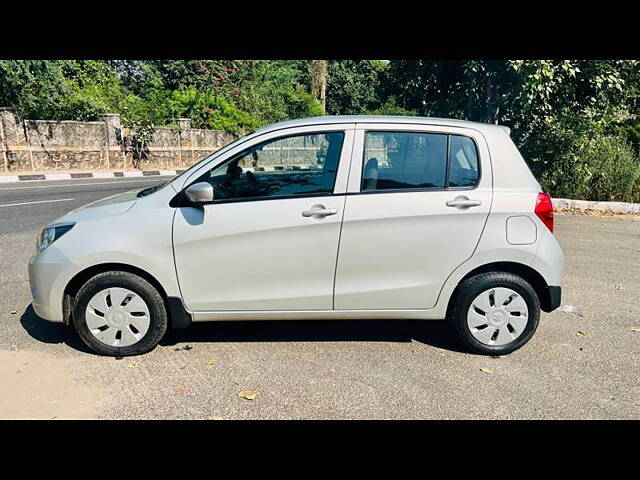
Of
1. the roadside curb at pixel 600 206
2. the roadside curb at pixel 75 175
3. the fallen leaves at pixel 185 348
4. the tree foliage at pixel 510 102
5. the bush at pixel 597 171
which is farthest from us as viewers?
the roadside curb at pixel 75 175

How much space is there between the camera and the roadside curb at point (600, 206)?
10078 millimetres

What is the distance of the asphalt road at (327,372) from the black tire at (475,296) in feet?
0.34

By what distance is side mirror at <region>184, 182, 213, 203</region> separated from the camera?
11.1 ft

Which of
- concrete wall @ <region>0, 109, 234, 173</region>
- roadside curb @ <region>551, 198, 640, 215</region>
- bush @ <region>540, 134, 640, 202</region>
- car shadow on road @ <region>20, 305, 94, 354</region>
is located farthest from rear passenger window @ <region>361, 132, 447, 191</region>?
concrete wall @ <region>0, 109, 234, 173</region>

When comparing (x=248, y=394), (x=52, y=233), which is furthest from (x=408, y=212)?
(x=52, y=233)

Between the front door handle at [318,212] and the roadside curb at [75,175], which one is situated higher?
the roadside curb at [75,175]

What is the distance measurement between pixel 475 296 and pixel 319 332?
1341 mm

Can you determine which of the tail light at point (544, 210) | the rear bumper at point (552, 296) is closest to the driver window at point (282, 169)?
the tail light at point (544, 210)

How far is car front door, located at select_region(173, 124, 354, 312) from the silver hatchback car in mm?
10

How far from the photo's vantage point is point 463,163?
11.8 feet

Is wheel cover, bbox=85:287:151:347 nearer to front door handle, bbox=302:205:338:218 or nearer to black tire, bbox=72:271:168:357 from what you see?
black tire, bbox=72:271:168:357

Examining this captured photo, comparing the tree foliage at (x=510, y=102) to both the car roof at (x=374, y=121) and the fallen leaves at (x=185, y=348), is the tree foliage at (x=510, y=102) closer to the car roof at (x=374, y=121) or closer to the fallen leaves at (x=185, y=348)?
the car roof at (x=374, y=121)
